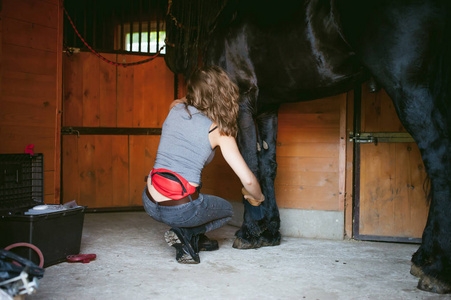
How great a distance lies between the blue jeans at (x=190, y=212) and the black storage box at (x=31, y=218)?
0.49 meters

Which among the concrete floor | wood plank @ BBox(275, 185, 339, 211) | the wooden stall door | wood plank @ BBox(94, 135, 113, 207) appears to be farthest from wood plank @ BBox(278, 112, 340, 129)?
wood plank @ BBox(94, 135, 113, 207)

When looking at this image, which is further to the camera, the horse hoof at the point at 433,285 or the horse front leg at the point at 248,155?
the horse front leg at the point at 248,155

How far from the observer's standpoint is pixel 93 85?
447cm

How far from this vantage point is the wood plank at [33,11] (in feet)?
10.00

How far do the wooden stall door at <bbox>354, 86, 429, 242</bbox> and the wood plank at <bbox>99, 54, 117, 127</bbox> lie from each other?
2651 millimetres

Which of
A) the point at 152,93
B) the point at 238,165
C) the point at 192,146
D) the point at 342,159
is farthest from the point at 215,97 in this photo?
the point at 152,93

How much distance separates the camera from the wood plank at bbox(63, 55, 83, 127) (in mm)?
4355

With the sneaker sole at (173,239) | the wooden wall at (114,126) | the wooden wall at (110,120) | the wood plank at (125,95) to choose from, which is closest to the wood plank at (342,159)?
the wooden wall at (114,126)

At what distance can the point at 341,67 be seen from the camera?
241 cm

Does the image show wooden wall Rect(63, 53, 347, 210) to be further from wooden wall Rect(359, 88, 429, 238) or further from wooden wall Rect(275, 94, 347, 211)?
wooden wall Rect(359, 88, 429, 238)

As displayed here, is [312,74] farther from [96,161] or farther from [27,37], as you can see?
[96,161]

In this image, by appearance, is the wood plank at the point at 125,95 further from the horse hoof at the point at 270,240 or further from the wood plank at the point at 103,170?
the horse hoof at the point at 270,240

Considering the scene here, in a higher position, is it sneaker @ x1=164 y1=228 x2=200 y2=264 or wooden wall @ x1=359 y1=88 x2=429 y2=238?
wooden wall @ x1=359 y1=88 x2=429 y2=238

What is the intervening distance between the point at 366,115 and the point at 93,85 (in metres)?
2.82
